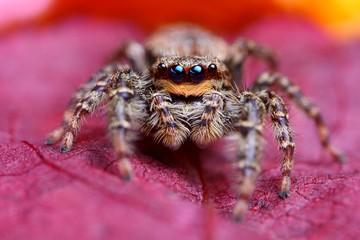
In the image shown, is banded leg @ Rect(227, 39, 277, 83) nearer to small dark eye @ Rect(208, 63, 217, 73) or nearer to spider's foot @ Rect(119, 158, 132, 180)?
small dark eye @ Rect(208, 63, 217, 73)

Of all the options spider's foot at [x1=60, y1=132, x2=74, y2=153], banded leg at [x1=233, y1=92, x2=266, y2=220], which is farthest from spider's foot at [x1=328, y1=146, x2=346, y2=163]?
spider's foot at [x1=60, y1=132, x2=74, y2=153]

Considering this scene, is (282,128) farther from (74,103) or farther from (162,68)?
(74,103)

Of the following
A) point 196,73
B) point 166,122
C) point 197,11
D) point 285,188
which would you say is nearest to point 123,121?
point 166,122

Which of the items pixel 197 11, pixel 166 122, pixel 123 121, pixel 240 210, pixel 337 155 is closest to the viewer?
pixel 240 210

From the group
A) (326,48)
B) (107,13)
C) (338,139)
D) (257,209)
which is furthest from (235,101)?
(107,13)

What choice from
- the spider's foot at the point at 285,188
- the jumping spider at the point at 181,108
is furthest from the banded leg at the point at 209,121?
the spider's foot at the point at 285,188

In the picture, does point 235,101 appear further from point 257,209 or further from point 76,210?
point 76,210

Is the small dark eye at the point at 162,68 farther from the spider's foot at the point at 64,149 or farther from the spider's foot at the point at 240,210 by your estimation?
the spider's foot at the point at 240,210
